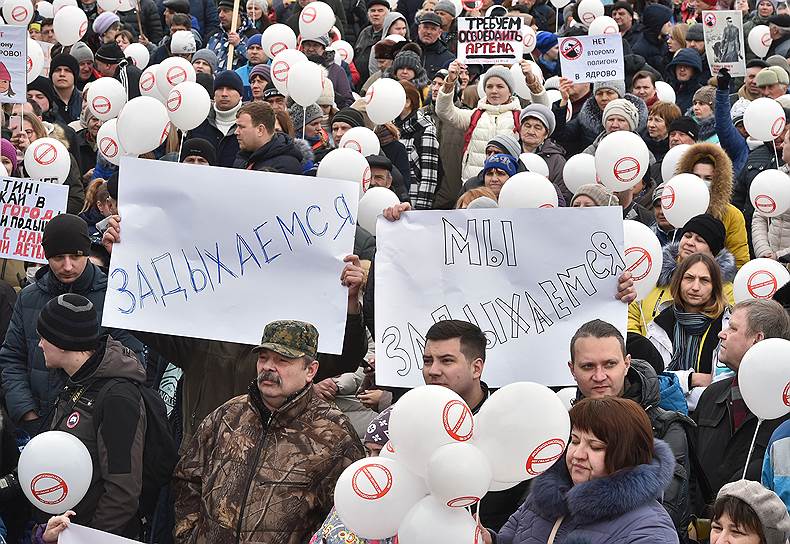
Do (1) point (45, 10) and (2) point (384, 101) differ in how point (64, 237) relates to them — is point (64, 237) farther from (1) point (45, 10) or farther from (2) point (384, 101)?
(1) point (45, 10)

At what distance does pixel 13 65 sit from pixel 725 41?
6343 mm

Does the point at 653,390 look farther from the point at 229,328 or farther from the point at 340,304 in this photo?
the point at 229,328

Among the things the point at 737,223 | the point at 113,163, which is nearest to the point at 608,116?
the point at 737,223

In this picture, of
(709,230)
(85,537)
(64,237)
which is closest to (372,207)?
(64,237)

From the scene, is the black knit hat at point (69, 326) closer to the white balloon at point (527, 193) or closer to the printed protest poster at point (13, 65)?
the white balloon at point (527, 193)

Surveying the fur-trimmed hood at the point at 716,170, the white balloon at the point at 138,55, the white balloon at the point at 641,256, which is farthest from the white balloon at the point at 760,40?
the white balloon at the point at 641,256

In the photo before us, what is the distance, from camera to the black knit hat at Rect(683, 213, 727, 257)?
26.0ft

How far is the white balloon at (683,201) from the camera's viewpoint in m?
8.38

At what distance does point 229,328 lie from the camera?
642 cm

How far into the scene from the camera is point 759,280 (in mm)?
7270

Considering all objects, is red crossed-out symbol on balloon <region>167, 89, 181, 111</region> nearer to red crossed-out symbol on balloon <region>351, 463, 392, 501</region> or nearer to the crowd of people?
the crowd of people

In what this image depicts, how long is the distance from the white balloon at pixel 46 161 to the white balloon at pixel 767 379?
5.80 metres

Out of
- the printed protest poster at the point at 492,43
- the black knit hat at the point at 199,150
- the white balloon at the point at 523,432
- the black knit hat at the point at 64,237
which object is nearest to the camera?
the white balloon at the point at 523,432

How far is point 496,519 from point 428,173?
227 inches
